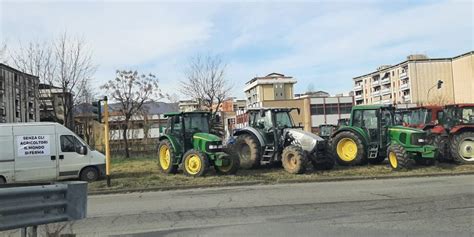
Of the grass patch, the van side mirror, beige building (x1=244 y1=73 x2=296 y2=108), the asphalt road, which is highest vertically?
beige building (x1=244 y1=73 x2=296 y2=108)

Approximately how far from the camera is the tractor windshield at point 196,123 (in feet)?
62.7

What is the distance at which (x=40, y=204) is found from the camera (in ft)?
18.2

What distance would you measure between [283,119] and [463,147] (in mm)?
6875

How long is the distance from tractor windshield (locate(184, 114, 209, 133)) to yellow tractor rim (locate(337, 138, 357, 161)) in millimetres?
5266

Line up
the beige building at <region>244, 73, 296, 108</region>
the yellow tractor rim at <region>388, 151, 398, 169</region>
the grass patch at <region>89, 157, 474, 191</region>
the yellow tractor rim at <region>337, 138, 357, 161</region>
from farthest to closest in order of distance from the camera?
the beige building at <region>244, 73, 296, 108</region>
the yellow tractor rim at <region>337, 138, 357, 161</region>
the yellow tractor rim at <region>388, 151, 398, 169</region>
the grass patch at <region>89, 157, 474, 191</region>

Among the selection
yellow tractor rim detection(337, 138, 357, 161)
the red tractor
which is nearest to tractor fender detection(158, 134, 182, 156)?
yellow tractor rim detection(337, 138, 357, 161)

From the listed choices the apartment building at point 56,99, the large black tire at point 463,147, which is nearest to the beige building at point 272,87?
the apartment building at point 56,99

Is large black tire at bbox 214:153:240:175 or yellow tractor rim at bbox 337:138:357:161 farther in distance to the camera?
yellow tractor rim at bbox 337:138:357:161

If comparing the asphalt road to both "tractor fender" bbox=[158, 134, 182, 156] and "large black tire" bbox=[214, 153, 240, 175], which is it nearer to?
"large black tire" bbox=[214, 153, 240, 175]

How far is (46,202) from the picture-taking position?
5.62 m

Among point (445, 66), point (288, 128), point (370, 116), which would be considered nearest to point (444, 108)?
point (370, 116)

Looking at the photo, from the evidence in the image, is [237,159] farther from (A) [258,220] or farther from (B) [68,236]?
(B) [68,236]

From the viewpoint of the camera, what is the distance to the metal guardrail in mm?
5203

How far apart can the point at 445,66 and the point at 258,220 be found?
11501cm
